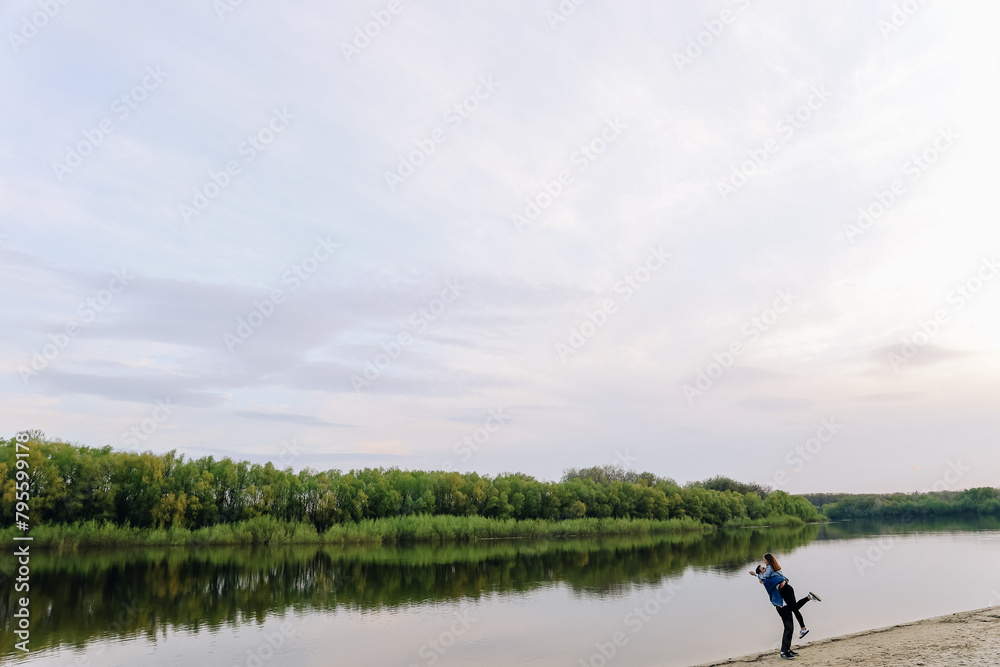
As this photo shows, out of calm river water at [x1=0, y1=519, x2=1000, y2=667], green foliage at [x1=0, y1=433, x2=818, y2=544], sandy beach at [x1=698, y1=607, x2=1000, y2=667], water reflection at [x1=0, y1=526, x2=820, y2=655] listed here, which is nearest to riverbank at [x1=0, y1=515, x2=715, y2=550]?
green foliage at [x1=0, y1=433, x2=818, y2=544]

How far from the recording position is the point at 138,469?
2079 inches

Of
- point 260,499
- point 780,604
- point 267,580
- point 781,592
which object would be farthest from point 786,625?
point 260,499

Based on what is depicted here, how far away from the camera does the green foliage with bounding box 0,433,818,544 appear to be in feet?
159

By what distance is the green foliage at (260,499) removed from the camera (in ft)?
159

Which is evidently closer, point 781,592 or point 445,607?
point 781,592

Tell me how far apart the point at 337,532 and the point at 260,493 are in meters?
8.35

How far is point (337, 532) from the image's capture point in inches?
2315

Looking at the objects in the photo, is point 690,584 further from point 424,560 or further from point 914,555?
point 914,555

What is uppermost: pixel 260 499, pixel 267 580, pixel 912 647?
pixel 260 499

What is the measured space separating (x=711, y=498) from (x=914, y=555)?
193ft

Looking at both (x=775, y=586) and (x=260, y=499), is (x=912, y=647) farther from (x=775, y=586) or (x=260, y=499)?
(x=260, y=499)

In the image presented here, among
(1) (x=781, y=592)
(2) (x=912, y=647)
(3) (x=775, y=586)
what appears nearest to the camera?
(3) (x=775, y=586)

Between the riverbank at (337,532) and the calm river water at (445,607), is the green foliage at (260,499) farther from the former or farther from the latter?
the calm river water at (445,607)

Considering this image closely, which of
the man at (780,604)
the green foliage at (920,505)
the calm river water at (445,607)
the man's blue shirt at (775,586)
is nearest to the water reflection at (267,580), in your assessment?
the calm river water at (445,607)
